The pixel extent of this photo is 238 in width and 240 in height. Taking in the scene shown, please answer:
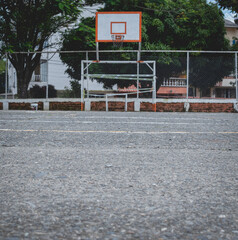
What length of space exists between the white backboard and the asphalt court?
999cm

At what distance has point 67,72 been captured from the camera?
13.5 metres

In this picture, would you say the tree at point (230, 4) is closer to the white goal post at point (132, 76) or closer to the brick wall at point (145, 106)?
the white goal post at point (132, 76)

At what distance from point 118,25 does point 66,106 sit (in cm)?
405

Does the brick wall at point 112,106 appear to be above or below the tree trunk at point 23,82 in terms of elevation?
below

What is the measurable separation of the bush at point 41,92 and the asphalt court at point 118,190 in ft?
30.5

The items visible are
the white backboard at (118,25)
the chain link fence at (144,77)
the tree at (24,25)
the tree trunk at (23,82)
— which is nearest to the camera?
the chain link fence at (144,77)

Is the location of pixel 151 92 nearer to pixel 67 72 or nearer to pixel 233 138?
pixel 67 72

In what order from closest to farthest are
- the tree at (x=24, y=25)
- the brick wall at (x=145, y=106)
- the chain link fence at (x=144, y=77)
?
1. the chain link fence at (x=144, y=77)
2. the brick wall at (x=145, y=106)
3. the tree at (x=24, y=25)

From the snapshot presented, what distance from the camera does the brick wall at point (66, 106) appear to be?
45.7 feet

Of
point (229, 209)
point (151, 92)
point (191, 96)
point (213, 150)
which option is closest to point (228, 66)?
point (191, 96)

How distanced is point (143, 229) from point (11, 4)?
15.8m

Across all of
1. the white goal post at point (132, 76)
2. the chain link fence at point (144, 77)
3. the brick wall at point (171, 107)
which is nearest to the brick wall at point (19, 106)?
the chain link fence at point (144, 77)

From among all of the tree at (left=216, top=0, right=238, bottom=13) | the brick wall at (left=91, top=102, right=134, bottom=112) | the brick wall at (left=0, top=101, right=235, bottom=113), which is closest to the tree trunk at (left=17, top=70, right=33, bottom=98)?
the brick wall at (left=0, top=101, right=235, bottom=113)

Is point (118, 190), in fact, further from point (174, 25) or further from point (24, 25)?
point (174, 25)
